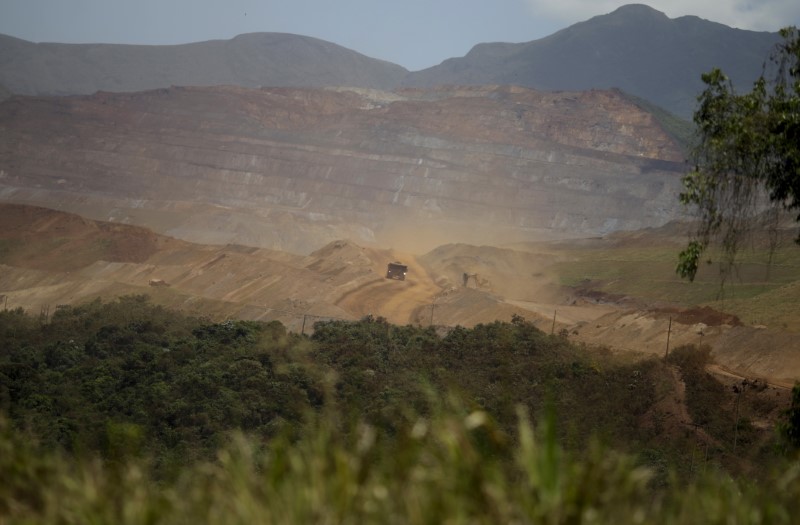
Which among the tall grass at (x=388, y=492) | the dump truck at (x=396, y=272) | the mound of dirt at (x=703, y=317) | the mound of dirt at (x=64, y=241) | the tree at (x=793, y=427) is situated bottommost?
the mound of dirt at (x=64, y=241)

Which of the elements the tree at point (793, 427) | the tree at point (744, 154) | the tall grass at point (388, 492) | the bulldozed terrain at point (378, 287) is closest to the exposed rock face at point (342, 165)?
the bulldozed terrain at point (378, 287)

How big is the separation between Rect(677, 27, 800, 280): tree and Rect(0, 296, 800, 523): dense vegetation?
9.16ft

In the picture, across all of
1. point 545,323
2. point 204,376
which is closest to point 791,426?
point 204,376

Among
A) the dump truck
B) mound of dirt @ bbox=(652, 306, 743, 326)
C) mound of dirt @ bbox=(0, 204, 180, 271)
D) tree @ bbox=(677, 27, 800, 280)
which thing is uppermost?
tree @ bbox=(677, 27, 800, 280)

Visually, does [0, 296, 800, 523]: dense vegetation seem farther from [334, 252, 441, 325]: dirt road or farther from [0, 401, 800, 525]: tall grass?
[334, 252, 441, 325]: dirt road

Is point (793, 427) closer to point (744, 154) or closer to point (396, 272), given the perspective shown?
point (744, 154)

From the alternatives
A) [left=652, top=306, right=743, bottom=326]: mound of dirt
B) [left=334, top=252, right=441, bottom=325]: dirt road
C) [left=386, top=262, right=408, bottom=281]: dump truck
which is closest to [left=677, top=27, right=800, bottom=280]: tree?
[left=652, top=306, right=743, bottom=326]: mound of dirt

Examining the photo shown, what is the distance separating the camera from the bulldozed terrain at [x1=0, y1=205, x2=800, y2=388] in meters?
43.2

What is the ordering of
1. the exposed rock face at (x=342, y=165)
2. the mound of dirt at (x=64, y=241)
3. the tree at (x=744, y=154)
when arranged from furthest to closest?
the exposed rock face at (x=342, y=165)
the mound of dirt at (x=64, y=241)
the tree at (x=744, y=154)

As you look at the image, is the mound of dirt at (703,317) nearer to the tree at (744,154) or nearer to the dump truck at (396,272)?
the dump truck at (396,272)

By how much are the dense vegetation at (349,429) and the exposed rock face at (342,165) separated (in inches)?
2263

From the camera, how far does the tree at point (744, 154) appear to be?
39.8ft

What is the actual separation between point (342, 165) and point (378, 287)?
64.0 metres

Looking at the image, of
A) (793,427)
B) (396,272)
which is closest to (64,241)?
(396,272)
